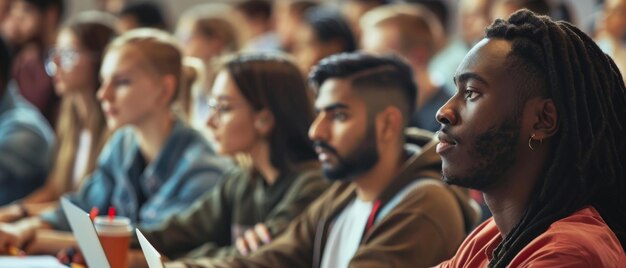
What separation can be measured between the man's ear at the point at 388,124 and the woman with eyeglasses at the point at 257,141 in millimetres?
470

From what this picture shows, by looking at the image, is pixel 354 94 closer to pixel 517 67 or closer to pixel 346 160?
pixel 346 160

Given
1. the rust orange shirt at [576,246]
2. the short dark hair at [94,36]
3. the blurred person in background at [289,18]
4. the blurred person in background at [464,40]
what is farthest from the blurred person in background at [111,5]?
the rust orange shirt at [576,246]

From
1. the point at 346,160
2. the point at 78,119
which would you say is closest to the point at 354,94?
the point at 346,160

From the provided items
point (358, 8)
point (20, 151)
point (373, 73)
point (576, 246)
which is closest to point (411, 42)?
point (20, 151)

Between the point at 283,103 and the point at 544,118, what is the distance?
1579 millimetres

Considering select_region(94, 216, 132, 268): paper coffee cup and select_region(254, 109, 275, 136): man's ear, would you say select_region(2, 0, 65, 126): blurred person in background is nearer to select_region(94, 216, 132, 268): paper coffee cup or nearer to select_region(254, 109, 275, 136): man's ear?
select_region(254, 109, 275, 136): man's ear

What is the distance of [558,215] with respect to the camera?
182 cm

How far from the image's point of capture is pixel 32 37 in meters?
6.80

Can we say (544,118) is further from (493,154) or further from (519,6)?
(519,6)

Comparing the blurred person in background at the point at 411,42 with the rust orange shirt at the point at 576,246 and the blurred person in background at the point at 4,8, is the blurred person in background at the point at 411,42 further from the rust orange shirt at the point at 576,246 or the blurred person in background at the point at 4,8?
the rust orange shirt at the point at 576,246

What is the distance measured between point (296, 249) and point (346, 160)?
292 mm

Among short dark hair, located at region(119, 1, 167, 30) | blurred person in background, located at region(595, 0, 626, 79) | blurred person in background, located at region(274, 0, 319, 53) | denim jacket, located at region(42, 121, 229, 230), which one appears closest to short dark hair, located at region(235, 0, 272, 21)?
blurred person in background, located at region(274, 0, 319, 53)

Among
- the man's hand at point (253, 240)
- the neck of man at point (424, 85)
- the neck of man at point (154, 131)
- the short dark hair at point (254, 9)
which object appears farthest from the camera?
the short dark hair at point (254, 9)

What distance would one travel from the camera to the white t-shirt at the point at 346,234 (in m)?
2.80
